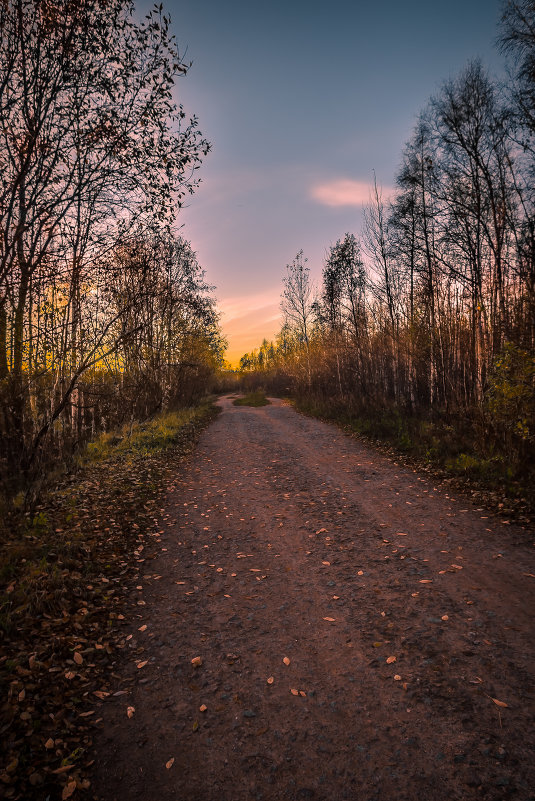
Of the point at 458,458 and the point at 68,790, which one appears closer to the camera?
the point at 68,790

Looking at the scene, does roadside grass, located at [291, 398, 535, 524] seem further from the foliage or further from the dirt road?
the foliage

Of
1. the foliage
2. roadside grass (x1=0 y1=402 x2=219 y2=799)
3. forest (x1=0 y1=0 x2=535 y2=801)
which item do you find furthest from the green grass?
the foliage

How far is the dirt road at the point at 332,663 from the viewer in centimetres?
265

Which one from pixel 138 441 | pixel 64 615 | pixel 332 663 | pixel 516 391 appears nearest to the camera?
pixel 332 663

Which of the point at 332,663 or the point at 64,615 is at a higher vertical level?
the point at 64,615

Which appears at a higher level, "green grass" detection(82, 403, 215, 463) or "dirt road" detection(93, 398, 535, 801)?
"green grass" detection(82, 403, 215, 463)

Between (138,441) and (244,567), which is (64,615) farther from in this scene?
(138,441)

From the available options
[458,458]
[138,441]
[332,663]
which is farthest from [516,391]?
[138,441]

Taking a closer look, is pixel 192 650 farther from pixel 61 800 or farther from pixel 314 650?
pixel 61 800

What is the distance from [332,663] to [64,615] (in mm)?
3120

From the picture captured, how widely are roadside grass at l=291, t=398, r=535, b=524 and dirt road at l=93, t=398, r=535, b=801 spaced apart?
2.62 ft

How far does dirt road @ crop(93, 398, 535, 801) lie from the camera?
265 centimetres

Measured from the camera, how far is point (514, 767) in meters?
2.55

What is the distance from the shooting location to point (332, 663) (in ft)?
Answer: 12.0
